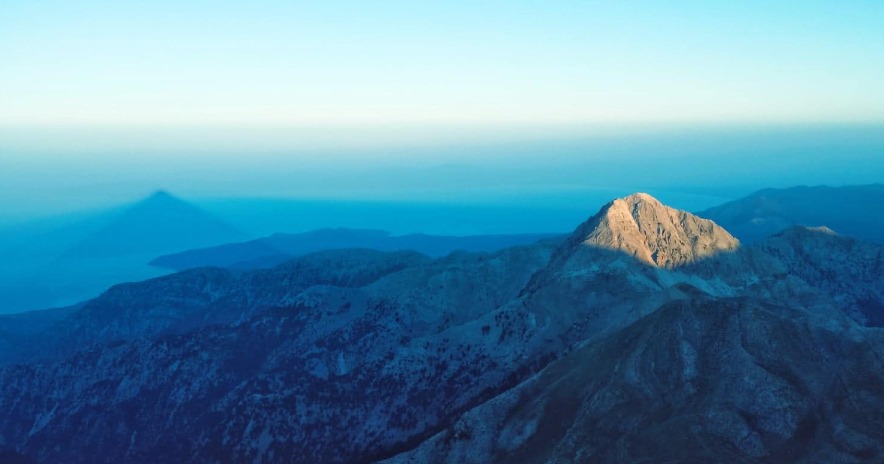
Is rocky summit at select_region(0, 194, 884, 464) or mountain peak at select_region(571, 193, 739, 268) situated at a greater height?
mountain peak at select_region(571, 193, 739, 268)

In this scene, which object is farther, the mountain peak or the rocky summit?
the mountain peak

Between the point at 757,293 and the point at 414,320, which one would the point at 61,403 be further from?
the point at 757,293

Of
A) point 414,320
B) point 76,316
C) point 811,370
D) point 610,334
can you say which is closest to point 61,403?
point 76,316

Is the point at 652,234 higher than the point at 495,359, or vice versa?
the point at 652,234

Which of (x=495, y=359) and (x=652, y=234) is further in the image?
(x=652, y=234)
